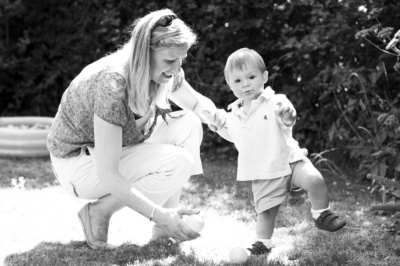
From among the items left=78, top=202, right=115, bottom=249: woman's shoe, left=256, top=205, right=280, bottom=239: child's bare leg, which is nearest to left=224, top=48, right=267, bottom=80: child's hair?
left=256, top=205, right=280, bottom=239: child's bare leg

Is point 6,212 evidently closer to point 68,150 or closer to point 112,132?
point 68,150

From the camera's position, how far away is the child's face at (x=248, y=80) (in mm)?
3143

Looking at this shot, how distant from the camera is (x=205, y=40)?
6176mm

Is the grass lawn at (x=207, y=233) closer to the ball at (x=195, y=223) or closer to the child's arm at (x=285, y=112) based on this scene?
the ball at (x=195, y=223)

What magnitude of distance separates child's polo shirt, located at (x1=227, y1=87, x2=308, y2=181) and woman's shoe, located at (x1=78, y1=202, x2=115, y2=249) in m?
0.75

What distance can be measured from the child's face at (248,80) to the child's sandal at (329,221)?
0.67 metres

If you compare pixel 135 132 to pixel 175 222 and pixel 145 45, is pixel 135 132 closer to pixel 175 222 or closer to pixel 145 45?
pixel 145 45

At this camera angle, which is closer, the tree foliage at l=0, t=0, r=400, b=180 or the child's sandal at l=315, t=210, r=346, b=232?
the child's sandal at l=315, t=210, r=346, b=232

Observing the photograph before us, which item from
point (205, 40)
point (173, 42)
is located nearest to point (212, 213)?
point (173, 42)

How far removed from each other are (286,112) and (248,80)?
25 cm

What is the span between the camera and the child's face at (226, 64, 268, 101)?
3.14 m

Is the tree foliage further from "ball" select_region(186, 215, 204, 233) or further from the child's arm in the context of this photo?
"ball" select_region(186, 215, 204, 233)

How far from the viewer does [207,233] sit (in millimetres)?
3547

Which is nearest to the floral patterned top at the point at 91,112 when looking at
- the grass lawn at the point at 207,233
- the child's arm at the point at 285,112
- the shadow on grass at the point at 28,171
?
the grass lawn at the point at 207,233
